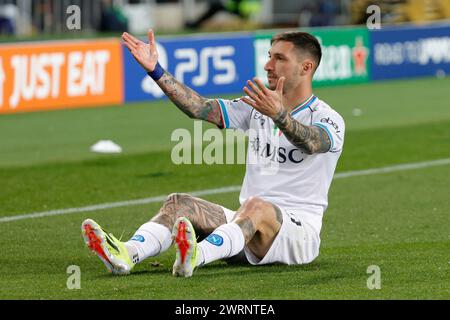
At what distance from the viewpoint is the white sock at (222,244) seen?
26.0 feet

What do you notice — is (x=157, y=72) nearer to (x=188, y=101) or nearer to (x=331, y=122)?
(x=188, y=101)

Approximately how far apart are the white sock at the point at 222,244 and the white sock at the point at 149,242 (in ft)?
1.17

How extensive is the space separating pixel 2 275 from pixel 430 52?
72.4 feet

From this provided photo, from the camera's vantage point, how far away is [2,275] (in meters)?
8.34

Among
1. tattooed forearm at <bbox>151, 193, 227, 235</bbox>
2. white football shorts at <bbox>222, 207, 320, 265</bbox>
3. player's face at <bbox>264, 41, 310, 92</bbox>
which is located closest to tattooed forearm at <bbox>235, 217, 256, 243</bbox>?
white football shorts at <bbox>222, 207, 320, 265</bbox>

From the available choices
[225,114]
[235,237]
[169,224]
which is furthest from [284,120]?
[169,224]

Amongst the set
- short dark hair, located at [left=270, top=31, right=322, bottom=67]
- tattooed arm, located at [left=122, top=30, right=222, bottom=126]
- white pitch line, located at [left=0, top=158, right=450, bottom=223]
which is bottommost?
white pitch line, located at [left=0, top=158, right=450, bottom=223]

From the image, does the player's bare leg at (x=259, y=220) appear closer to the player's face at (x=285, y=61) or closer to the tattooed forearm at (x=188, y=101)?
the tattooed forearm at (x=188, y=101)

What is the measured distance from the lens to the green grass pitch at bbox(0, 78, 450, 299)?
7.78 meters

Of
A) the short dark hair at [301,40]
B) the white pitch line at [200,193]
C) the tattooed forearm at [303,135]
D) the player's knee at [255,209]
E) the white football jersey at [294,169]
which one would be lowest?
the white pitch line at [200,193]

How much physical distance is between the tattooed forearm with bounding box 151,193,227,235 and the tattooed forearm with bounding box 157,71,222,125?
59 centimetres

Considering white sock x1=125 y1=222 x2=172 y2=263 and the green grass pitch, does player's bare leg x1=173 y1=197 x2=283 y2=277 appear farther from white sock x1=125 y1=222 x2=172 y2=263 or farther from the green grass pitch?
white sock x1=125 y1=222 x2=172 y2=263

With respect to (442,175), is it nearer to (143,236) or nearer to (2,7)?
(143,236)

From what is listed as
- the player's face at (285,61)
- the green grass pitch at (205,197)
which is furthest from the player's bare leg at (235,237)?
the player's face at (285,61)
